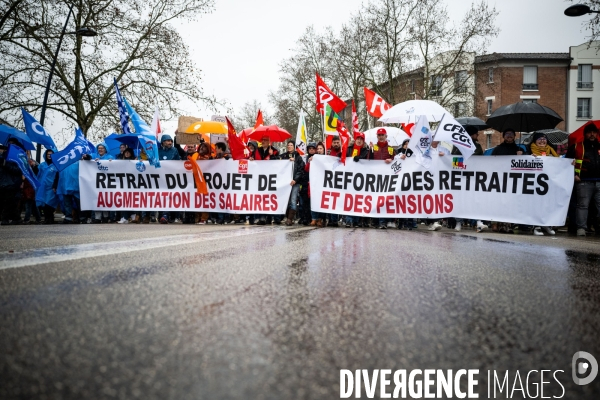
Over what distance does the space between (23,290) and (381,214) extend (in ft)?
30.5

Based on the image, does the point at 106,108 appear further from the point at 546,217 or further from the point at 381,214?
the point at 546,217

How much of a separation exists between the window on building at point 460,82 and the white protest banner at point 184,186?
26.3 metres

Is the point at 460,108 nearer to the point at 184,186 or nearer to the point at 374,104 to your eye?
the point at 374,104

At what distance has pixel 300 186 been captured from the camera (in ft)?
38.5

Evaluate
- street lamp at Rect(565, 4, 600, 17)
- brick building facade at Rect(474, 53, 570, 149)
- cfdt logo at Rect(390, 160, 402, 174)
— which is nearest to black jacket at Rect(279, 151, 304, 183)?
cfdt logo at Rect(390, 160, 402, 174)

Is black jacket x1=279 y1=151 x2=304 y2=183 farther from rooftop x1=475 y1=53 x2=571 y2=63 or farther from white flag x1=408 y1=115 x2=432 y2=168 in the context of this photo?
rooftop x1=475 y1=53 x2=571 y2=63

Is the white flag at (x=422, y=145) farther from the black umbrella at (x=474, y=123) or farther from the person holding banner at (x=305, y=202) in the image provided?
the black umbrella at (x=474, y=123)

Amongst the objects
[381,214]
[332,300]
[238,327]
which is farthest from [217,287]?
[381,214]

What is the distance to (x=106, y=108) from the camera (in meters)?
26.3

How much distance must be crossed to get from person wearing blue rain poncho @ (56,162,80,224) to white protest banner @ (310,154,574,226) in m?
6.91

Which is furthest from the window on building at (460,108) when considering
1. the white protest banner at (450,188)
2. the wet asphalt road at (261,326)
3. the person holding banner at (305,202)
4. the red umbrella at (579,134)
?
the wet asphalt road at (261,326)

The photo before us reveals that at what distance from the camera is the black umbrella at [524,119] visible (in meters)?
12.1

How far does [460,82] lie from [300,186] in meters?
27.3

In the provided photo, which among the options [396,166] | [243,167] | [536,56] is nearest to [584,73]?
[536,56]
